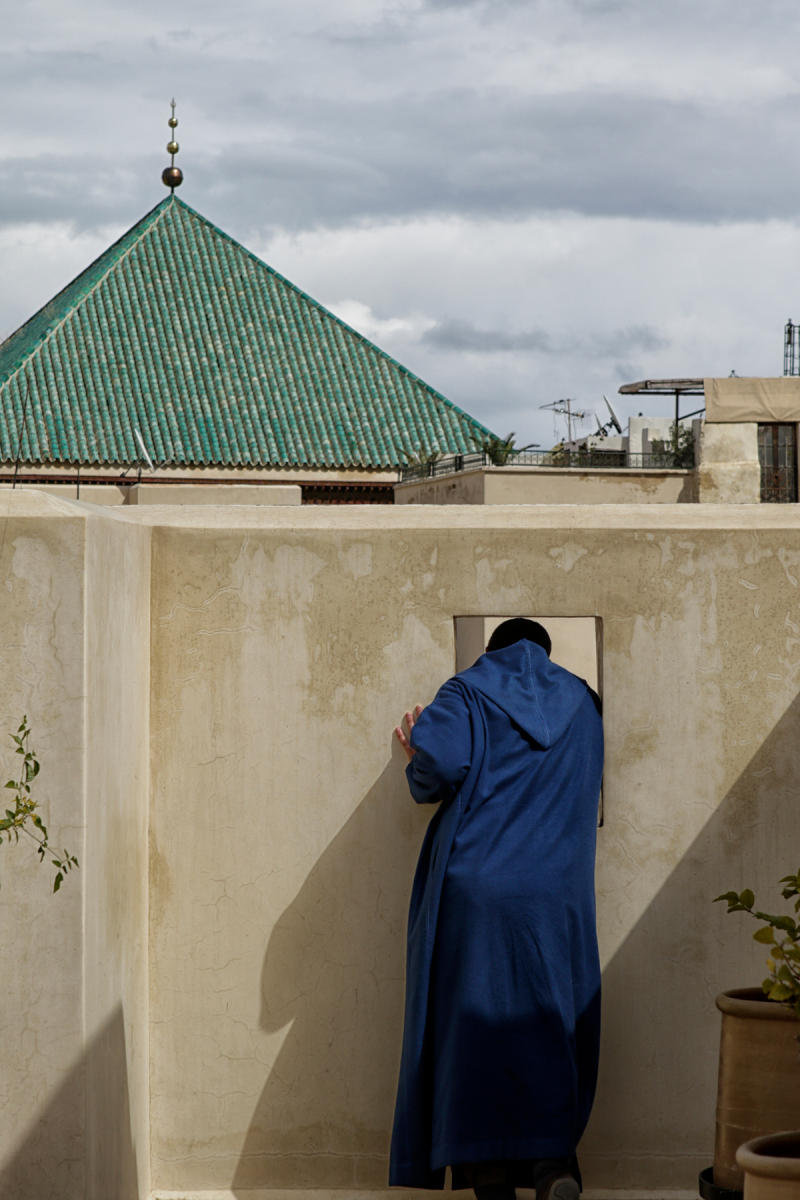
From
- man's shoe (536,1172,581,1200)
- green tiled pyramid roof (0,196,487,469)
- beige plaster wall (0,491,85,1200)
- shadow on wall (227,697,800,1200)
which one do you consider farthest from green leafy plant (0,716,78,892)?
green tiled pyramid roof (0,196,487,469)

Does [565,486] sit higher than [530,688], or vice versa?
[565,486]

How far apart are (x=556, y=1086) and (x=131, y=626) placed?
1.59 meters

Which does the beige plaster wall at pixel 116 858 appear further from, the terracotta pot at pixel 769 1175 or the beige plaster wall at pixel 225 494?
the beige plaster wall at pixel 225 494

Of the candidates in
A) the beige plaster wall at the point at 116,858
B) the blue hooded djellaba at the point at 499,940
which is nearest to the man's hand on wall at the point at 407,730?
the blue hooded djellaba at the point at 499,940

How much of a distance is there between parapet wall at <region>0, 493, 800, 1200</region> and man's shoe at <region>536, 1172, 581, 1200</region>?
1.77ft

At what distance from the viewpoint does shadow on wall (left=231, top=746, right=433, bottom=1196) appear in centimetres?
421

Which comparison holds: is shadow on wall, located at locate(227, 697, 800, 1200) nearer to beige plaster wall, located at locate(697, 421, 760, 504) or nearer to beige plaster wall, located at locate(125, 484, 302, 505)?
beige plaster wall, located at locate(125, 484, 302, 505)

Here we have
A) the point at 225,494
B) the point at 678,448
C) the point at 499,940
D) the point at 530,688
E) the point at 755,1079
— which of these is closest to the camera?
the point at 755,1079

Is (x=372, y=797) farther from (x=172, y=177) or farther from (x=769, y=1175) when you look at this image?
(x=172, y=177)

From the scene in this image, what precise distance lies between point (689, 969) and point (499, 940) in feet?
2.42

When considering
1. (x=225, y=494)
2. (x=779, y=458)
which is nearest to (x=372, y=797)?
(x=225, y=494)

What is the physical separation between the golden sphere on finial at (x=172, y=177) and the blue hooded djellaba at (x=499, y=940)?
31.3 m

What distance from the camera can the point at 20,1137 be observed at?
11.5ft

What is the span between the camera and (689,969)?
4.25 meters
